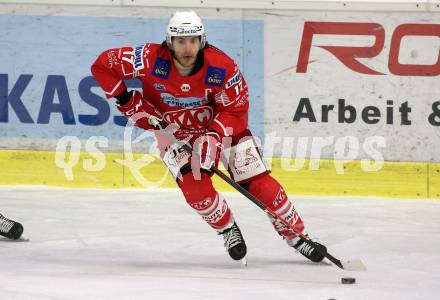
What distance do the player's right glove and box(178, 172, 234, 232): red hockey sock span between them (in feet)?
1.10

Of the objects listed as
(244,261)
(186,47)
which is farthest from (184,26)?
(244,261)

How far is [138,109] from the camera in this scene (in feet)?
18.7

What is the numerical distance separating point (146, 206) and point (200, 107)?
1853 millimetres

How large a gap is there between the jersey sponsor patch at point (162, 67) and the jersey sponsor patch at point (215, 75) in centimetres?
18

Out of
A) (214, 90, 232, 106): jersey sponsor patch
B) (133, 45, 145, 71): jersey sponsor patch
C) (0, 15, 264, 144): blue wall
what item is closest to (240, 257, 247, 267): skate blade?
(214, 90, 232, 106): jersey sponsor patch

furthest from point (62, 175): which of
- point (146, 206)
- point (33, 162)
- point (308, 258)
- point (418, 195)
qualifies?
point (308, 258)

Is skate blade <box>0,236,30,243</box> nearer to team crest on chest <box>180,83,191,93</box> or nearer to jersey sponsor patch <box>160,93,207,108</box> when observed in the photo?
jersey sponsor patch <box>160,93,207,108</box>

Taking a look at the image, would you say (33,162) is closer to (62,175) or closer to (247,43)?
(62,175)

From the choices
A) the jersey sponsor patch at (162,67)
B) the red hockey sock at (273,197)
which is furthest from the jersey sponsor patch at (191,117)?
the red hockey sock at (273,197)

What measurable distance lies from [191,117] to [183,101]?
0.13m

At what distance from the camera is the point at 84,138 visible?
8.14 meters

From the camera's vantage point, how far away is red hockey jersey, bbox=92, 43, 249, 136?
5.56 m

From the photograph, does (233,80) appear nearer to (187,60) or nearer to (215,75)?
(215,75)

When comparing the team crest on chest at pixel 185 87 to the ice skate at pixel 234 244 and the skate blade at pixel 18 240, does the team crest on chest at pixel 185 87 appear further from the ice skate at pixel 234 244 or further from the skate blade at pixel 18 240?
the skate blade at pixel 18 240
